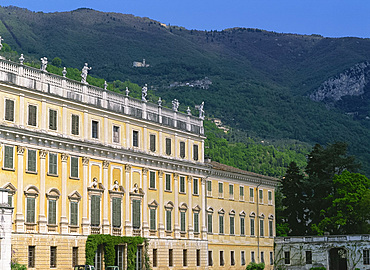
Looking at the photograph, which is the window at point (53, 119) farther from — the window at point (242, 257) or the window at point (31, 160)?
the window at point (242, 257)

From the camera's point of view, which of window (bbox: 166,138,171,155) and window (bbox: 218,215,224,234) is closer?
window (bbox: 166,138,171,155)

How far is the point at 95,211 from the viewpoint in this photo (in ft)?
173

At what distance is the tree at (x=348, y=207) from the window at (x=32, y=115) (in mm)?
43887

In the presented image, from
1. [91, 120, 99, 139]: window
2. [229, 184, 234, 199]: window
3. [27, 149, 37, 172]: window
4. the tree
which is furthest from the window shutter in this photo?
the tree

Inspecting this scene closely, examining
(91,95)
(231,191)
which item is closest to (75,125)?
(91,95)

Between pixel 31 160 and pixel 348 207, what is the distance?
146 feet

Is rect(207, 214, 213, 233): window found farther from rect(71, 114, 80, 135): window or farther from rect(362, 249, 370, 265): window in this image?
rect(71, 114, 80, 135): window

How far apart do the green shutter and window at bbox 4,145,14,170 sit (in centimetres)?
149

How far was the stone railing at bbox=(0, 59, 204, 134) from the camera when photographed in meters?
46.8

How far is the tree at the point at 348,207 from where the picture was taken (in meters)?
80.2

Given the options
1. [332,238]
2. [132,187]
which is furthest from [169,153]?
[332,238]

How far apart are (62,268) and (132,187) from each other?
10.8 metres

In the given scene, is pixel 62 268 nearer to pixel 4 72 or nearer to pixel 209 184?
pixel 4 72

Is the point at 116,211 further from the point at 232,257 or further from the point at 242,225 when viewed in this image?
the point at 242,225
